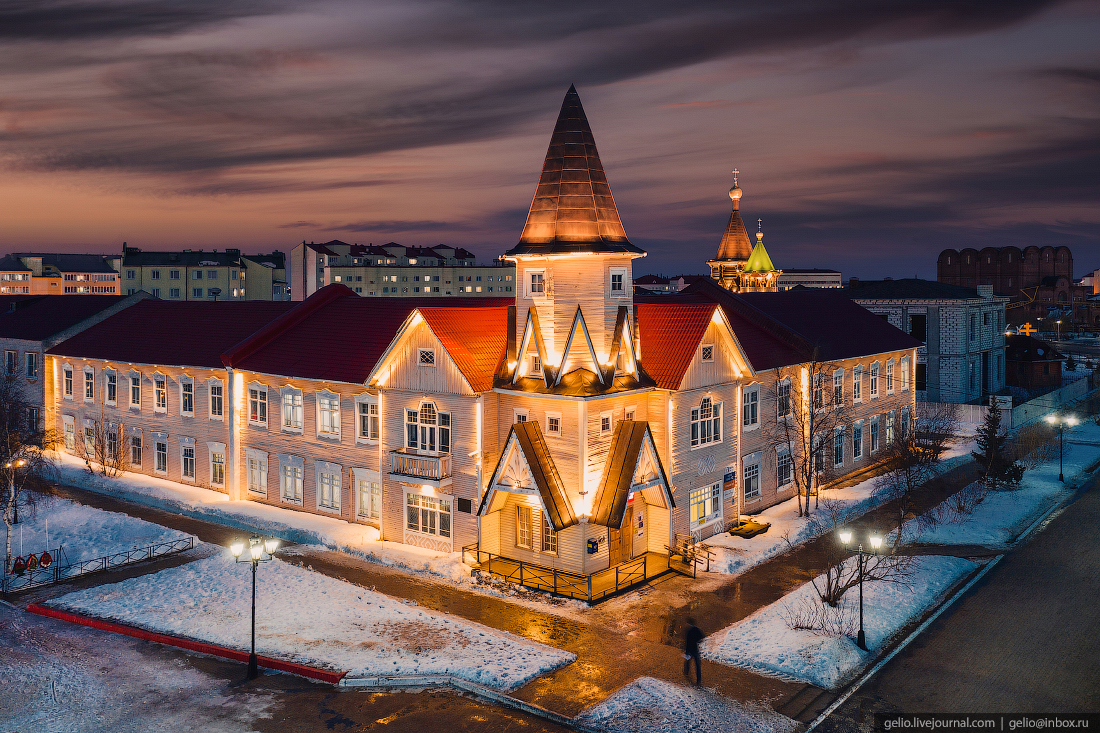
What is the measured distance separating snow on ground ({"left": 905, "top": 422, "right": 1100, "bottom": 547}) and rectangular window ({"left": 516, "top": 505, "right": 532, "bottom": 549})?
595 inches

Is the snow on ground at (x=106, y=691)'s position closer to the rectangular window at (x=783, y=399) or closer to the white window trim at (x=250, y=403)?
the white window trim at (x=250, y=403)

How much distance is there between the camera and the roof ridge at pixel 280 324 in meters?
38.5

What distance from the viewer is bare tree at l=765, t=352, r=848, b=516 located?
36.9 m

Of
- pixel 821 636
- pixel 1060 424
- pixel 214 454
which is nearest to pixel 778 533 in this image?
pixel 821 636

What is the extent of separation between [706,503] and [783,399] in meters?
8.23

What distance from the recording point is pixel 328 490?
1389 inches

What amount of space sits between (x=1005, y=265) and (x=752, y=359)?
145601 millimetres

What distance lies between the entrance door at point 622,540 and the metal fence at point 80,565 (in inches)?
633

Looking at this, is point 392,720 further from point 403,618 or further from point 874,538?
point 874,538

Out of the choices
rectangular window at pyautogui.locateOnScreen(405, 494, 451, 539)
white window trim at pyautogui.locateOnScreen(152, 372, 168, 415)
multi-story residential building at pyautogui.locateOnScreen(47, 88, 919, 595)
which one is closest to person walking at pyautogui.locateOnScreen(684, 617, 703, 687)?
multi-story residential building at pyautogui.locateOnScreen(47, 88, 919, 595)

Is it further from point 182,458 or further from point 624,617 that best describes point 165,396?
point 624,617

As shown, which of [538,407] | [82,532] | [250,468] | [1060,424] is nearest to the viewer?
[538,407]

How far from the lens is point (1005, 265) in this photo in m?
157

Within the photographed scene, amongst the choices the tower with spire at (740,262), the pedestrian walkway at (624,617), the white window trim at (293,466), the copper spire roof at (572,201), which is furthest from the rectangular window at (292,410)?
the tower with spire at (740,262)
